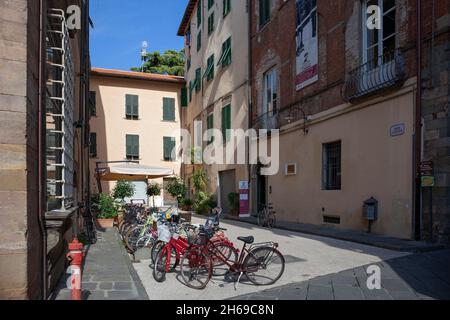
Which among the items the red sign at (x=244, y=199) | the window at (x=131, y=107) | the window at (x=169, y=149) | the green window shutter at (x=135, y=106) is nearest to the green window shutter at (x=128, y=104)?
the window at (x=131, y=107)

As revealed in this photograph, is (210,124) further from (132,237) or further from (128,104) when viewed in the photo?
(132,237)

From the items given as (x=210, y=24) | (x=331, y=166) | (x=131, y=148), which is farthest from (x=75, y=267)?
(x=131, y=148)

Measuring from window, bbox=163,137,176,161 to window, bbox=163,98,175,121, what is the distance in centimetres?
149

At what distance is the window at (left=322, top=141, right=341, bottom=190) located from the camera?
12.7 meters

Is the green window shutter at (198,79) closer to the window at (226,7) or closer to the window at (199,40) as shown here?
the window at (199,40)

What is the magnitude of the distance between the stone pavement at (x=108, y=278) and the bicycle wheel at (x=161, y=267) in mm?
288

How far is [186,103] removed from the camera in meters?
29.8

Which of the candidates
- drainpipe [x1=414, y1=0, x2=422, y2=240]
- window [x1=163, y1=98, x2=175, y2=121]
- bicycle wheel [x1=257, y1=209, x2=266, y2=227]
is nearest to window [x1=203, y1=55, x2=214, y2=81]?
window [x1=163, y1=98, x2=175, y2=121]

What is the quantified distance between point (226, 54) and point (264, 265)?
16783 millimetres

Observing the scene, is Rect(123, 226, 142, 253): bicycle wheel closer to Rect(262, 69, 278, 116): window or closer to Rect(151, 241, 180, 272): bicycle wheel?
Rect(151, 241, 180, 272): bicycle wheel

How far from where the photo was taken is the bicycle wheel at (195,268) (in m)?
5.98

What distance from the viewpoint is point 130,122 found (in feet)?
94.9

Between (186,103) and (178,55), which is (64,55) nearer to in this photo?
(186,103)
